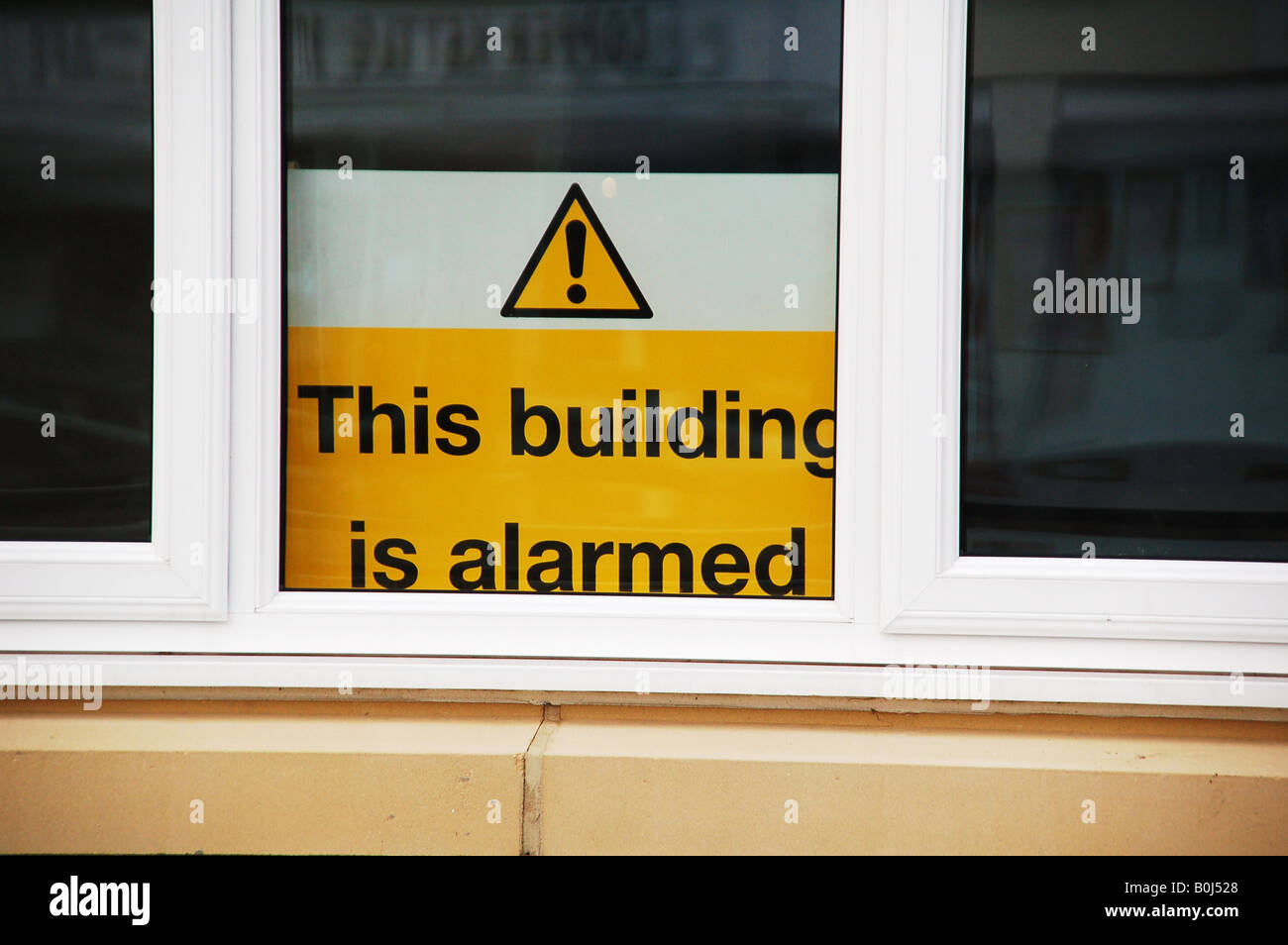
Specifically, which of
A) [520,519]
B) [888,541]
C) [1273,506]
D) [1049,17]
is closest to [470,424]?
[520,519]

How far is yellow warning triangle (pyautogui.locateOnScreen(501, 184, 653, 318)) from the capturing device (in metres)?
2.37

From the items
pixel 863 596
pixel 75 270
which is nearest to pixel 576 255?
pixel 863 596

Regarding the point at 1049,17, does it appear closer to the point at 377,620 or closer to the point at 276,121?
the point at 276,121

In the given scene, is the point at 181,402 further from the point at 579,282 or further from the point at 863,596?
the point at 863,596

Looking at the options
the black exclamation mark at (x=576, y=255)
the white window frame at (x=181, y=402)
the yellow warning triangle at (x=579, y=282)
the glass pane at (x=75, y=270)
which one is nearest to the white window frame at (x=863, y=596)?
the white window frame at (x=181, y=402)

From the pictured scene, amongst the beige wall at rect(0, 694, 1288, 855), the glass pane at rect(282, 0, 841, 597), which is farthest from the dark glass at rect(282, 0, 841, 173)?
the beige wall at rect(0, 694, 1288, 855)

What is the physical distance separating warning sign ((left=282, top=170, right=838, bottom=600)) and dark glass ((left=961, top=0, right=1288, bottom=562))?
0.52 meters

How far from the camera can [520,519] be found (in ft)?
7.84

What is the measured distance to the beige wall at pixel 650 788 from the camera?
6.89 ft

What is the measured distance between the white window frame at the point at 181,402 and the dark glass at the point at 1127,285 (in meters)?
1.95

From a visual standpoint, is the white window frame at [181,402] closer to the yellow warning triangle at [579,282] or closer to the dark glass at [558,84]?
the dark glass at [558,84]

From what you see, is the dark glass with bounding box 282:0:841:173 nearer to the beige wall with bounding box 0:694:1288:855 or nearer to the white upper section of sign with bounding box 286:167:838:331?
the white upper section of sign with bounding box 286:167:838:331
